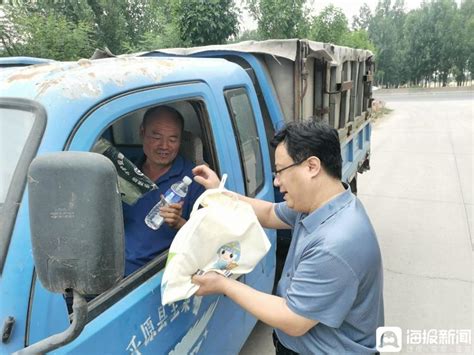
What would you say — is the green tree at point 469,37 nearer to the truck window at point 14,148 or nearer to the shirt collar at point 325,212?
the shirt collar at point 325,212

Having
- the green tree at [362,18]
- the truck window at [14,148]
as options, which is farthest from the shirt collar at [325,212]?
the green tree at [362,18]

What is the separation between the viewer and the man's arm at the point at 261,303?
4.91 ft

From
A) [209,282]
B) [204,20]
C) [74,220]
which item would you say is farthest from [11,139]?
[204,20]

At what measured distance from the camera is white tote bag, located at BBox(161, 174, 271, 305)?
1429mm

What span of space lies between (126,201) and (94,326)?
716mm

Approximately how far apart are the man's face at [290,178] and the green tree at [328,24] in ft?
35.1

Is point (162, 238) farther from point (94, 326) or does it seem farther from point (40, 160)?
point (40, 160)

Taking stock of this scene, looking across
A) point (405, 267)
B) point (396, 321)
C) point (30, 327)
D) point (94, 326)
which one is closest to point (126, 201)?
point (94, 326)

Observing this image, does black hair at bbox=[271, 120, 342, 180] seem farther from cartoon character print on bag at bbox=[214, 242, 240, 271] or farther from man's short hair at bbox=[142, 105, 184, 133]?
man's short hair at bbox=[142, 105, 184, 133]

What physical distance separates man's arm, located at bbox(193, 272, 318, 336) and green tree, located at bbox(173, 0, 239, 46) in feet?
25.1

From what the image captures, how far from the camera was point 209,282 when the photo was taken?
1.52 metres

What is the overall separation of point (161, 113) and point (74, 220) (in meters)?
1.21

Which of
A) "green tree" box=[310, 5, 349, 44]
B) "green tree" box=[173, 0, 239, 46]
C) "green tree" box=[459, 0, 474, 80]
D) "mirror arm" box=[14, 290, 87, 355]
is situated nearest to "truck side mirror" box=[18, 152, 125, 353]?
"mirror arm" box=[14, 290, 87, 355]

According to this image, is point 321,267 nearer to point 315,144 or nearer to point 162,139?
point 315,144
